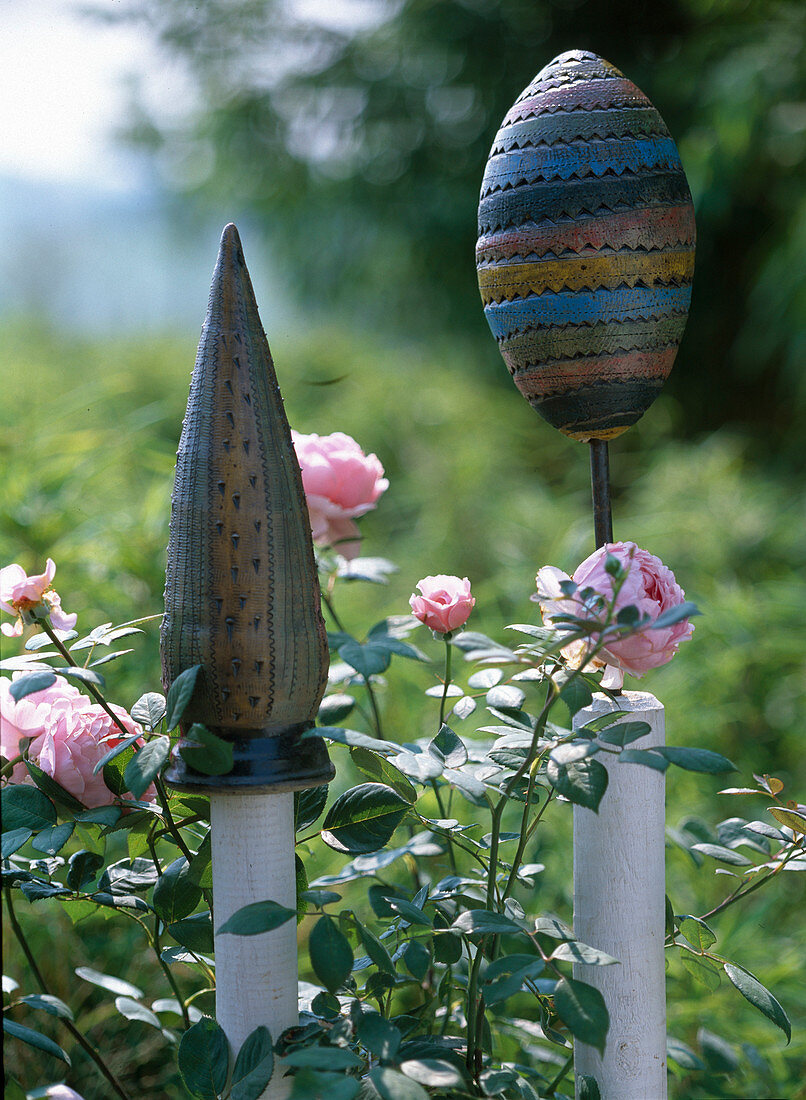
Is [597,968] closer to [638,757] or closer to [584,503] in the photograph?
[638,757]

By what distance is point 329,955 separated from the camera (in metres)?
0.43

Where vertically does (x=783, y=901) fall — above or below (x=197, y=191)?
below

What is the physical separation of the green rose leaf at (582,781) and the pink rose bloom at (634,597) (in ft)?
0.22

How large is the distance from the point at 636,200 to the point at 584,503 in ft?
5.39

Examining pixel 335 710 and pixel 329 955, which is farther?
pixel 335 710

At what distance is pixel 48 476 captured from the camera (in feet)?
4.07

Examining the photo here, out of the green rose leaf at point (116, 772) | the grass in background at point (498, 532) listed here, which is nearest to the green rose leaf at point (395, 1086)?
the green rose leaf at point (116, 772)

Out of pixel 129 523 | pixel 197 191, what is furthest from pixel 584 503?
pixel 197 191

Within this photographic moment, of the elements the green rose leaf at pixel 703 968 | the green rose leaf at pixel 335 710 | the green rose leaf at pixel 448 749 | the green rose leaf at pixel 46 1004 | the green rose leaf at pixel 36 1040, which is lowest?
the green rose leaf at pixel 703 968

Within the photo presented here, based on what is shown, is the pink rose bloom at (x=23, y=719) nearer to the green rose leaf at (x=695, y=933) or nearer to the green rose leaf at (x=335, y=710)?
the green rose leaf at (x=335, y=710)

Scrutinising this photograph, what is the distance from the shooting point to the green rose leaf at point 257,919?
42 cm

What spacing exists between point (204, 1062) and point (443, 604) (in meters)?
0.29

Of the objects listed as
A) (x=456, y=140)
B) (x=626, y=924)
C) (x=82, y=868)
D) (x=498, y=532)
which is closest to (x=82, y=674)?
(x=82, y=868)

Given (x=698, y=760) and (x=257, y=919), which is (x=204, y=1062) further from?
(x=698, y=760)
